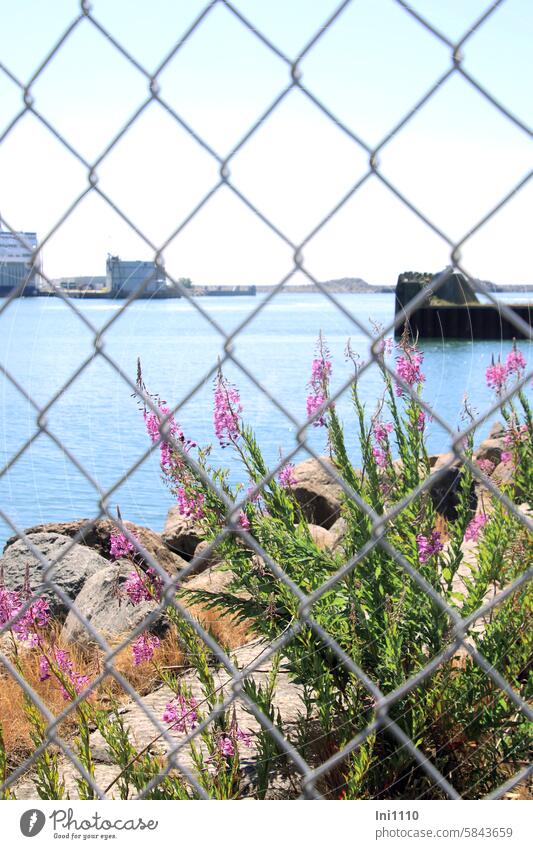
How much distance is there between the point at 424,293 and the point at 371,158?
194 millimetres

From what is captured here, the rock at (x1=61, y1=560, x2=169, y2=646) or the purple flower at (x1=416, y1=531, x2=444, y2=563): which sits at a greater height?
the rock at (x1=61, y1=560, x2=169, y2=646)

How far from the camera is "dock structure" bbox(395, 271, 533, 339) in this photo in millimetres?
1199

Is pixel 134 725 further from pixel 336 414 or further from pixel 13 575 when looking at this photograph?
pixel 13 575

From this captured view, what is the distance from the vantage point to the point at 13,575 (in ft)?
14.2

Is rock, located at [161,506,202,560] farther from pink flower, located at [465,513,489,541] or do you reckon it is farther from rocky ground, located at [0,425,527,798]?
pink flower, located at [465,513,489,541]

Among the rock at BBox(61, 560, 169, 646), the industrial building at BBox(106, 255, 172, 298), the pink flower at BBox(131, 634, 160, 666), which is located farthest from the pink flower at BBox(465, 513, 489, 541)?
the industrial building at BBox(106, 255, 172, 298)

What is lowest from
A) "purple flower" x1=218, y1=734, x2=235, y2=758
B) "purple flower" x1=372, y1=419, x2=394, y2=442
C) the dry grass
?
"purple flower" x1=218, y1=734, x2=235, y2=758

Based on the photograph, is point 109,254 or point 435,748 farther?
point 435,748

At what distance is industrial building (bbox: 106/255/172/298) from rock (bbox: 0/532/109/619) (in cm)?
301

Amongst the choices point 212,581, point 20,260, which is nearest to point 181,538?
point 212,581

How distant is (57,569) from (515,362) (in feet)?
8.50

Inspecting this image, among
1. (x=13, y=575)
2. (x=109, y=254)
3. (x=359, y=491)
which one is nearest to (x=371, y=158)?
(x=109, y=254)

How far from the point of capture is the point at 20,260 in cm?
144
